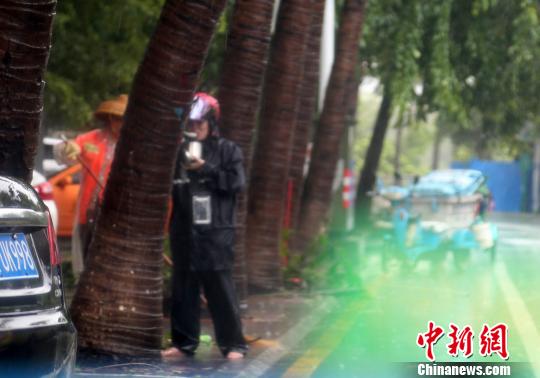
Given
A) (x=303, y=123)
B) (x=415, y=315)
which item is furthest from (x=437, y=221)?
(x=415, y=315)

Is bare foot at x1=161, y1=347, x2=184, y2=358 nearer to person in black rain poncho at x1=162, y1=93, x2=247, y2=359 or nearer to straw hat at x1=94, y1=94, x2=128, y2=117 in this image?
person in black rain poncho at x1=162, y1=93, x2=247, y2=359

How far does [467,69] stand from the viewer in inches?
1116

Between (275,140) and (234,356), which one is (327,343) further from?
(275,140)

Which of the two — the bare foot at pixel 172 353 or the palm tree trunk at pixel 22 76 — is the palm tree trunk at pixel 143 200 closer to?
the bare foot at pixel 172 353

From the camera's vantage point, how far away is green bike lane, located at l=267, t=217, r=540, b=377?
9.75 m

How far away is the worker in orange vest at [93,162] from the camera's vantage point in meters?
11.2

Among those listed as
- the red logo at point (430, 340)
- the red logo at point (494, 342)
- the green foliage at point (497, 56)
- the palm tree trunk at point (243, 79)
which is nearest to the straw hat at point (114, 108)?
the palm tree trunk at point (243, 79)

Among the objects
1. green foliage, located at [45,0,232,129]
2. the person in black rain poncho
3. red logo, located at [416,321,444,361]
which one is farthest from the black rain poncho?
green foliage, located at [45,0,232,129]

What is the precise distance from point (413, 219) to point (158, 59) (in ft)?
32.9

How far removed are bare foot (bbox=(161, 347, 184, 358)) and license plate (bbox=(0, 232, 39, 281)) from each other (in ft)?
11.1

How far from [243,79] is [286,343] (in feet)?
9.11

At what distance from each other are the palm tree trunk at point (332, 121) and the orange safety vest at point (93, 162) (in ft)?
26.1

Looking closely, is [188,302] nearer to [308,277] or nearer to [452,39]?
[308,277]

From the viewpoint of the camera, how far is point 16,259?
6.15 m
